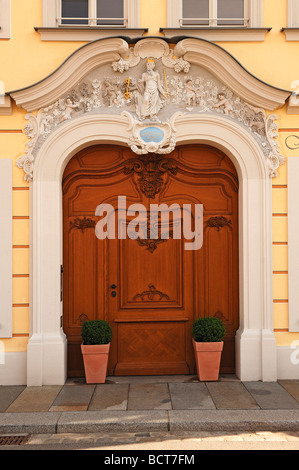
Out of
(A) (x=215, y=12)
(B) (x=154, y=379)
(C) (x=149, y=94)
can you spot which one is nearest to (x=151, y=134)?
(C) (x=149, y=94)

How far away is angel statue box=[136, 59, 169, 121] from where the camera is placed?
659 cm

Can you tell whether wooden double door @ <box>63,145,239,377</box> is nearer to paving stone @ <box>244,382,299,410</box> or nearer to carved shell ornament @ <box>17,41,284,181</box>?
carved shell ornament @ <box>17,41,284,181</box>

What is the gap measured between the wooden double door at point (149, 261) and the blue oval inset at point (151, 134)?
39 cm

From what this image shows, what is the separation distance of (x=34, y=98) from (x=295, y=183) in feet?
11.9

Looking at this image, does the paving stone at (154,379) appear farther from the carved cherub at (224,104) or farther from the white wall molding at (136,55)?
the white wall molding at (136,55)

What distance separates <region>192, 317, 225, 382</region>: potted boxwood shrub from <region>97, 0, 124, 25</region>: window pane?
4293mm

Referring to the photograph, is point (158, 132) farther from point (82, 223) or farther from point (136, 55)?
point (82, 223)

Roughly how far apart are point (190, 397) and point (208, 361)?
2.45ft

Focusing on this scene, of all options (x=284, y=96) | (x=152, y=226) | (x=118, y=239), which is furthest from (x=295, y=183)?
(x=118, y=239)

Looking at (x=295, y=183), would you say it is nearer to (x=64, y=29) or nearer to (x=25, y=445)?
(x=64, y=29)

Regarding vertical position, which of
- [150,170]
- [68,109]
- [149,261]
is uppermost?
[68,109]

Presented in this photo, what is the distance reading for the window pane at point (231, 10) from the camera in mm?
6949

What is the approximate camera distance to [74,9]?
22.7 feet

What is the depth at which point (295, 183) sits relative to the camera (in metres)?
6.69
